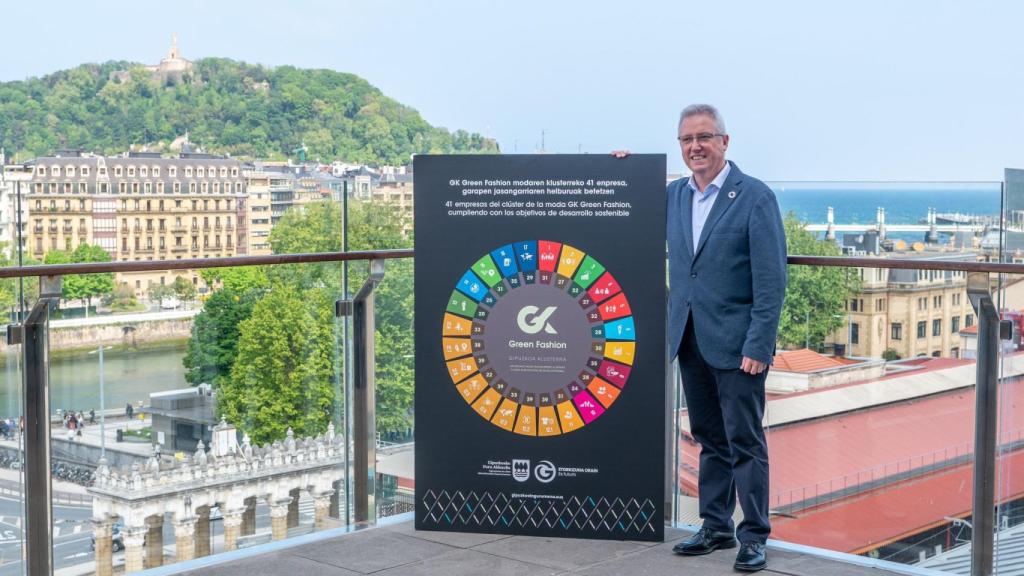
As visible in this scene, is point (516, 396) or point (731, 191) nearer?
point (731, 191)

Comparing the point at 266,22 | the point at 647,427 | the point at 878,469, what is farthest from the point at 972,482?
the point at 266,22

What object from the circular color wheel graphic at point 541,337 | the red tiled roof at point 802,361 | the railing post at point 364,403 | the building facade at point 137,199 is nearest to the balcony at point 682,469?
the red tiled roof at point 802,361

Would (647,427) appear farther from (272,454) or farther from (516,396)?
(272,454)

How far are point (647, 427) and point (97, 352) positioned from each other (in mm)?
1635

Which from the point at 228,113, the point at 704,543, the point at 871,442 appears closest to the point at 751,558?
the point at 704,543

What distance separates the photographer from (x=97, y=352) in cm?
339

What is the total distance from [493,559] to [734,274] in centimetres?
108

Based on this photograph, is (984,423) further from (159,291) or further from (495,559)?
(159,291)

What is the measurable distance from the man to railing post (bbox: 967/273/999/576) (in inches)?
21.5

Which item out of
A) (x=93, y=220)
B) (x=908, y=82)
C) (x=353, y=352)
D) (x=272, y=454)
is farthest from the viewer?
(x=908, y=82)

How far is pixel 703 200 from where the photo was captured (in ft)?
11.5

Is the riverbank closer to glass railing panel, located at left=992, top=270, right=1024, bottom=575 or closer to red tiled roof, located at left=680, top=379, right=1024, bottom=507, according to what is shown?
red tiled roof, located at left=680, top=379, right=1024, bottom=507

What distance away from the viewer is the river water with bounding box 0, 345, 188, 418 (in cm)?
315

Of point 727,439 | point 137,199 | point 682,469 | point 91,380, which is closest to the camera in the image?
point 91,380
